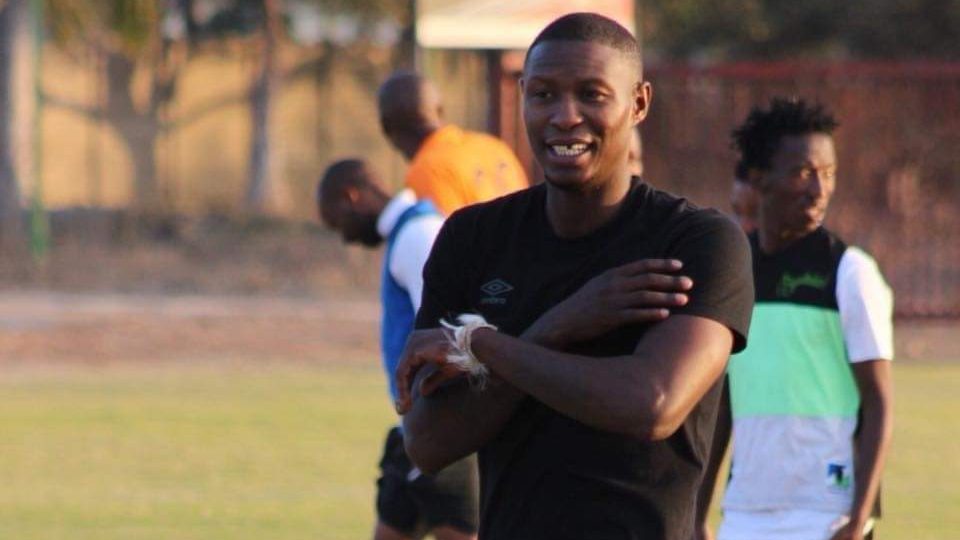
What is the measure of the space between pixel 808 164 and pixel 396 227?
1705 mm

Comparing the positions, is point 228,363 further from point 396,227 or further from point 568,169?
point 568,169

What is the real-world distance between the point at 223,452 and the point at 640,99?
8.95 m

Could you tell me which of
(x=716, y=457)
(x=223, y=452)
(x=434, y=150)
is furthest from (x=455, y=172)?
(x=223, y=452)

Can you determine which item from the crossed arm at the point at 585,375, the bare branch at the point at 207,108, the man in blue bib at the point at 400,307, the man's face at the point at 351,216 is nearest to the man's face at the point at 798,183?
the man in blue bib at the point at 400,307

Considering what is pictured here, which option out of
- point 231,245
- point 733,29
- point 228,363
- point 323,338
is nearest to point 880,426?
point 228,363

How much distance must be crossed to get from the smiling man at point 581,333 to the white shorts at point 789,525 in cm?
193

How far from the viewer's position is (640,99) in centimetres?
361

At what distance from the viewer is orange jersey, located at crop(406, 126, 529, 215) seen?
7.13m

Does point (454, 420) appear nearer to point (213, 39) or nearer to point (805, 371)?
point (805, 371)

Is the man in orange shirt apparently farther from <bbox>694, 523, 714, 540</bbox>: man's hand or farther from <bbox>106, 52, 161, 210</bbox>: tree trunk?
<bbox>106, 52, 161, 210</bbox>: tree trunk

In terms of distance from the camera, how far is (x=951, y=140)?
64.5 ft

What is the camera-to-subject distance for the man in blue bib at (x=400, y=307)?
657cm

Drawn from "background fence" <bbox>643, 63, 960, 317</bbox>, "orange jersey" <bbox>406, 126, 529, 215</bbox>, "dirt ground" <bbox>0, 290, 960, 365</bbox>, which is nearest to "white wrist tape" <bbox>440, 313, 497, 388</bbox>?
"orange jersey" <bbox>406, 126, 529, 215</bbox>

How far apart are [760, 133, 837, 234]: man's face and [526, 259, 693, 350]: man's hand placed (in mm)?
2216
